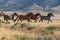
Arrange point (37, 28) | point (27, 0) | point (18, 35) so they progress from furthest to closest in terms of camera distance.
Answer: point (27, 0) → point (37, 28) → point (18, 35)

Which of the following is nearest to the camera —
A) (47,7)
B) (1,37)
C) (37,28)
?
(1,37)

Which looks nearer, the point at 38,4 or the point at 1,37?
the point at 1,37

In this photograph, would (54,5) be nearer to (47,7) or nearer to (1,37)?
(47,7)

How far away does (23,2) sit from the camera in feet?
625

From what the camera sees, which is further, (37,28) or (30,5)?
(30,5)

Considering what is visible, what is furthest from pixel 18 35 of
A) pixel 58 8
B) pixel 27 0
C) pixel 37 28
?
pixel 27 0

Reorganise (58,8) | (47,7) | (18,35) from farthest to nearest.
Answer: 1. (47,7)
2. (58,8)
3. (18,35)

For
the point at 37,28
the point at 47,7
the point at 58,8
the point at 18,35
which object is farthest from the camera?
the point at 47,7

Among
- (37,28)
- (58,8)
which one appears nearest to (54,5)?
(58,8)

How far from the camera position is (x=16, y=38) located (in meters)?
18.0

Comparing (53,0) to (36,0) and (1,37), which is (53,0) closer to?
(36,0)

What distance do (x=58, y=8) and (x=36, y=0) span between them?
3171 centimetres

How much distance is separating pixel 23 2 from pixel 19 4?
3.16 metres

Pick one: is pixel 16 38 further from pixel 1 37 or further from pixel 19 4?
pixel 19 4
